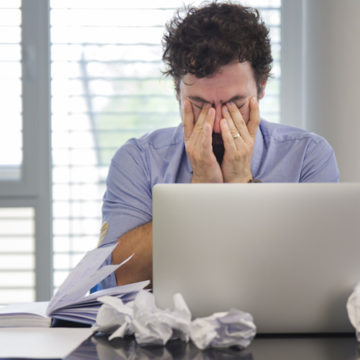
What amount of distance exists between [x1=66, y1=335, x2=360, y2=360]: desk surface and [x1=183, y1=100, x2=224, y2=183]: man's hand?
2.61 feet

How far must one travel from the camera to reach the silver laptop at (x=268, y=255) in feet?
2.51

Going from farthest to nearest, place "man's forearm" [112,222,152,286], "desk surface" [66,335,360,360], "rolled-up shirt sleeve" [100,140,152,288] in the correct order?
"rolled-up shirt sleeve" [100,140,152,288], "man's forearm" [112,222,152,286], "desk surface" [66,335,360,360]

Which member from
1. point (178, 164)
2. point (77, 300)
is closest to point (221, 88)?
point (178, 164)

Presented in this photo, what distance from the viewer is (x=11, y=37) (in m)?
2.48

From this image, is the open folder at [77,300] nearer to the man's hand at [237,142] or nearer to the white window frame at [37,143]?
the man's hand at [237,142]

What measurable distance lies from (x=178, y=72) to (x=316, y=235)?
2.84 ft

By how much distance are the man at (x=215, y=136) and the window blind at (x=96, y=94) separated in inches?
34.3

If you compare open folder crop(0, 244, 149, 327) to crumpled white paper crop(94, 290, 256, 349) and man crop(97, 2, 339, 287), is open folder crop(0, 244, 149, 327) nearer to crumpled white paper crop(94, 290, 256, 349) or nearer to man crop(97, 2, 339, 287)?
crumpled white paper crop(94, 290, 256, 349)

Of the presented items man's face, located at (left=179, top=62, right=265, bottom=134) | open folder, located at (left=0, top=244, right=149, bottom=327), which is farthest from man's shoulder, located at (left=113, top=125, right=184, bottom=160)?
open folder, located at (left=0, top=244, right=149, bottom=327)

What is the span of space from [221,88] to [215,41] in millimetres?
136

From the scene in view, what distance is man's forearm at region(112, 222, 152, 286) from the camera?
3.96ft

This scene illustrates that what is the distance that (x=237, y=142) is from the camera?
1.55 m

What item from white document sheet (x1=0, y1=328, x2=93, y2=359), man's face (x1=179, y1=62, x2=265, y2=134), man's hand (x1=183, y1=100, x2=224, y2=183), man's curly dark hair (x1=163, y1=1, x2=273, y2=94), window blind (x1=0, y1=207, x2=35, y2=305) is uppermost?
man's curly dark hair (x1=163, y1=1, x2=273, y2=94)

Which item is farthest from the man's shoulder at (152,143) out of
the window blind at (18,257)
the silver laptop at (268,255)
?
the window blind at (18,257)
